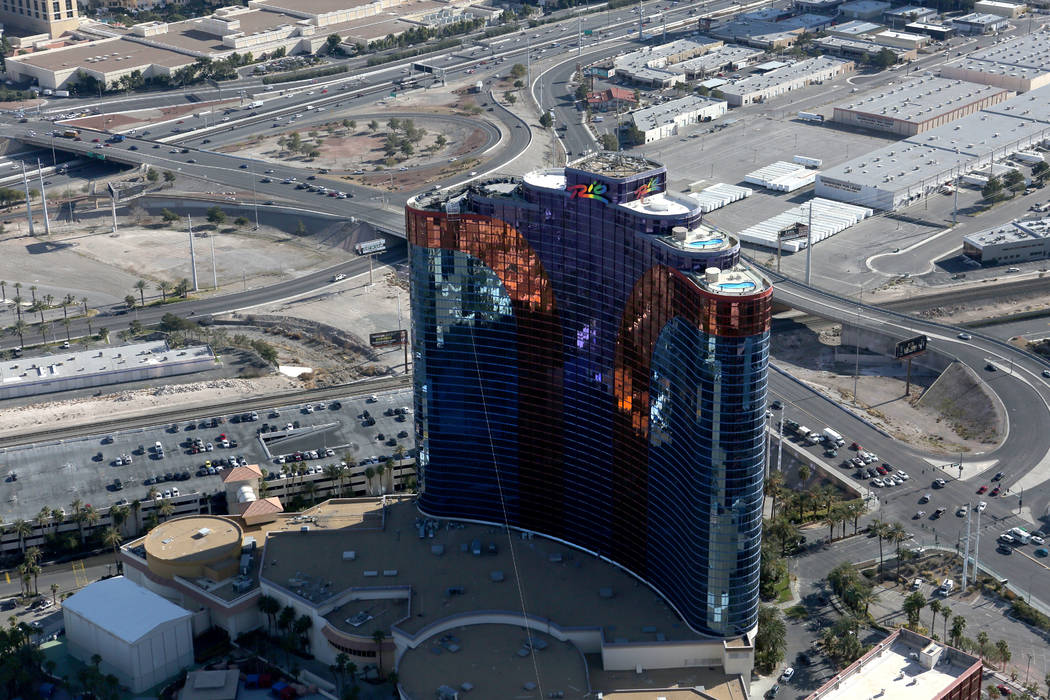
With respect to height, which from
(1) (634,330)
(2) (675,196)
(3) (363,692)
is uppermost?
(2) (675,196)

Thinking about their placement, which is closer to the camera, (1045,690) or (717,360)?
(717,360)

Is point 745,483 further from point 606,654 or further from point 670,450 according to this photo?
point 606,654

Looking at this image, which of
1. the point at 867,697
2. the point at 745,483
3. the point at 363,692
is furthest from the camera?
the point at 363,692

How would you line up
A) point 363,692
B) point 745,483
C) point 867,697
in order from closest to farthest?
point 867,697 → point 745,483 → point 363,692

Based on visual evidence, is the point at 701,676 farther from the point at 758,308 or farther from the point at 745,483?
the point at 758,308

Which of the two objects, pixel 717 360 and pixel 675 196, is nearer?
pixel 717 360

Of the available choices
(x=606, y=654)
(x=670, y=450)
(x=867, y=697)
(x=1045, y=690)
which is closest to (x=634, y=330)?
(x=670, y=450)

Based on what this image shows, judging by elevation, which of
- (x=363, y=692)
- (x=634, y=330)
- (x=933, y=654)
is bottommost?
(x=363, y=692)

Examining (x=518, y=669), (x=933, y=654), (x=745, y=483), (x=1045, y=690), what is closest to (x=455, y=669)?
(x=518, y=669)

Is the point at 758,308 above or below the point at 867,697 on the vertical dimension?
above
